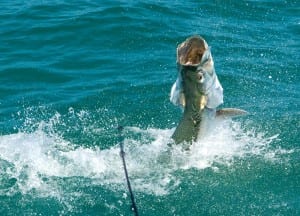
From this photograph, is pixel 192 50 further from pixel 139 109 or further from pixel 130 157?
pixel 139 109

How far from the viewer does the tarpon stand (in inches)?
310

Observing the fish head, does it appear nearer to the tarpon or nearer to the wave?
the tarpon

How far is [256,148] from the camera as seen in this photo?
10.9 meters

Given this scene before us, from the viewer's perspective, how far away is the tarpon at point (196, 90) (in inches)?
310

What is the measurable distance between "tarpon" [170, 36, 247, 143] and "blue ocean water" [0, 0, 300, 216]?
1.91 feet

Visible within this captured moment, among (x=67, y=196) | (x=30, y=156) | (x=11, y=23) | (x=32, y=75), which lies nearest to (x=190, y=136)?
(x=67, y=196)

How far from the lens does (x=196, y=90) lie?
8.45m

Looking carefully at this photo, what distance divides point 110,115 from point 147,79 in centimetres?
177

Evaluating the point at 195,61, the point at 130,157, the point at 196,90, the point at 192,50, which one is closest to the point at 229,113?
the point at 196,90

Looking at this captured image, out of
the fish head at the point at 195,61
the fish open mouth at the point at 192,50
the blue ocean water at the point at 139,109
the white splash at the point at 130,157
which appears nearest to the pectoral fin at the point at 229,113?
the white splash at the point at 130,157

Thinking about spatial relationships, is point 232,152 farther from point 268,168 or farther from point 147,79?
point 147,79

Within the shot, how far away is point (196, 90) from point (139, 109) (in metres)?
4.26

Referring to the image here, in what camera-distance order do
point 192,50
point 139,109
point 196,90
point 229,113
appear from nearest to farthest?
point 192,50 → point 196,90 → point 229,113 → point 139,109

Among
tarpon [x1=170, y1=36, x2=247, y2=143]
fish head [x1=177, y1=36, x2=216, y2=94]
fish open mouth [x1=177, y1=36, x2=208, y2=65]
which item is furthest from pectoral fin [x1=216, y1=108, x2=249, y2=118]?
fish open mouth [x1=177, y1=36, x2=208, y2=65]
